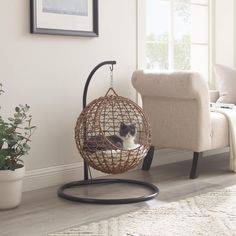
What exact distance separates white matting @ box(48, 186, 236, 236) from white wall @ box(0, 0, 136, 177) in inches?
38.0

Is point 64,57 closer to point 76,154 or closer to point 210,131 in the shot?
point 76,154

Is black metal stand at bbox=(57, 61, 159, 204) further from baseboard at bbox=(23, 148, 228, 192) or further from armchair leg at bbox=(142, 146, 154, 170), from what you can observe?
armchair leg at bbox=(142, 146, 154, 170)

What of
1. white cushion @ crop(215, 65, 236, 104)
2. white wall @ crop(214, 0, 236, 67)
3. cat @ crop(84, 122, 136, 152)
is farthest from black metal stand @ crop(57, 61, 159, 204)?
white wall @ crop(214, 0, 236, 67)

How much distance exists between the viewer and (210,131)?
3545 millimetres

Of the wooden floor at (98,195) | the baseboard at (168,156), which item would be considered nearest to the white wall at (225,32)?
the baseboard at (168,156)

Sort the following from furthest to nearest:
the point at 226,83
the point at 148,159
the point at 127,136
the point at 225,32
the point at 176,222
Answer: the point at 225,32, the point at 226,83, the point at 148,159, the point at 127,136, the point at 176,222

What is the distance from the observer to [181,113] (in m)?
3.54

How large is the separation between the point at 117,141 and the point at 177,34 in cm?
184

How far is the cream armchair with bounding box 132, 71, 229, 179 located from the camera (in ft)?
11.2

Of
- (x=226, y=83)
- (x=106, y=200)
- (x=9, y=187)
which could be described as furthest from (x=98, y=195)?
(x=226, y=83)

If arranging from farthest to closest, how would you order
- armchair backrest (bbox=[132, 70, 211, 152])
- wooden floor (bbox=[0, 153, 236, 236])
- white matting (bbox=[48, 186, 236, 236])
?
armchair backrest (bbox=[132, 70, 211, 152]) → wooden floor (bbox=[0, 153, 236, 236]) → white matting (bbox=[48, 186, 236, 236])

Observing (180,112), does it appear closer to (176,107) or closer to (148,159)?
(176,107)

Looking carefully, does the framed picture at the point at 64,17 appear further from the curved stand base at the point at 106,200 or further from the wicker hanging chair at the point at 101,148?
the curved stand base at the point at 106,200

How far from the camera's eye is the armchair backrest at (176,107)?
133 inches
